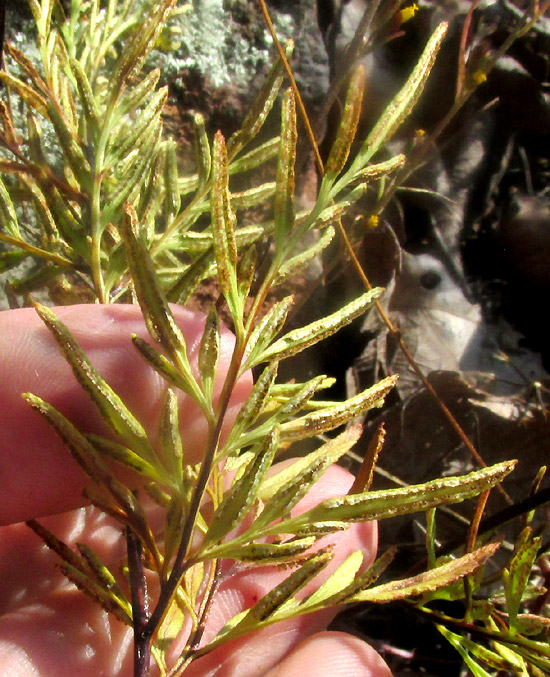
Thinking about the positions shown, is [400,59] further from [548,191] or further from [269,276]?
[269,276]

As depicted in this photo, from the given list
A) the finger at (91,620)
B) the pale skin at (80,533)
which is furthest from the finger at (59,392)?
the finger at (91,620)

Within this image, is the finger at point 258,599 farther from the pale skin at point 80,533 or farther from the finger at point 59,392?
the finger at point 59,392

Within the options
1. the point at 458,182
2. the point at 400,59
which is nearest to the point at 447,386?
the point at 458,182

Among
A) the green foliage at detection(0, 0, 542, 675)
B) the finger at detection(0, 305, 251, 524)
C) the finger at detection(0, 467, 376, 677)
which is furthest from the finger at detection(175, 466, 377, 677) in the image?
the finger at detection(0, 305, 251, 524)

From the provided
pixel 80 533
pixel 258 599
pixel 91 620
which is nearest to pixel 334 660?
pixel 258 599

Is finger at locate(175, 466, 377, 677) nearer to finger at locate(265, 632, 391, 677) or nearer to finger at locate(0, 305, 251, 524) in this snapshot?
finger at locate(265, 632, 391, 677)

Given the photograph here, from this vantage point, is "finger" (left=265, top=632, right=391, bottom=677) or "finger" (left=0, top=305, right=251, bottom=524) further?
"finger" (left=265, top=632, right=391, bottom=677)
